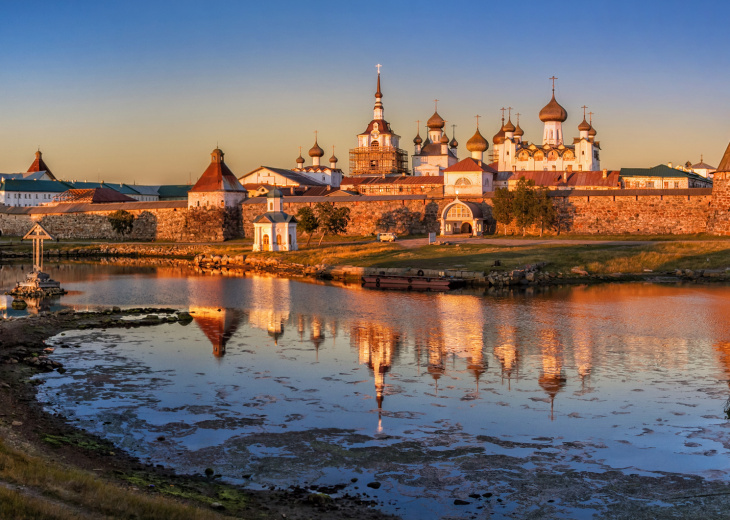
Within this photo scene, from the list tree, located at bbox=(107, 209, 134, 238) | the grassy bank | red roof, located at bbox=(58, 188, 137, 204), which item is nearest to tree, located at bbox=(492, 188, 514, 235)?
the grassy bank

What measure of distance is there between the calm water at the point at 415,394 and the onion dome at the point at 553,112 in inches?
2091

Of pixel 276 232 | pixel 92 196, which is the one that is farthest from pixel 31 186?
pixel 276 232

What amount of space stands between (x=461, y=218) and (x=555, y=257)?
46.6 feet

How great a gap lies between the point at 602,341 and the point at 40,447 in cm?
1181

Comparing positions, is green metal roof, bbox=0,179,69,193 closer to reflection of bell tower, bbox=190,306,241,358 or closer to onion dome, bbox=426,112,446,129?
onion dome, bbox=426,112,446,129

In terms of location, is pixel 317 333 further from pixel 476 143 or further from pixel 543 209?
pixel 476 143

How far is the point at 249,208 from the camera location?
54969 millimetres

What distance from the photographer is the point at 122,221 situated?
59219 millimetres

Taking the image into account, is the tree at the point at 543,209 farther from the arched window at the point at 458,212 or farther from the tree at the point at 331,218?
the tree at the point at 331,218

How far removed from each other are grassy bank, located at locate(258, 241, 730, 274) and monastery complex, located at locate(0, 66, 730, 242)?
747cm

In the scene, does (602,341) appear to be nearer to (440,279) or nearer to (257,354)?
(257,354)

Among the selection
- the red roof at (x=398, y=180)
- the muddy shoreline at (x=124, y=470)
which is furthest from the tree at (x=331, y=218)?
the muddy shoreline at (x=124, y=470)

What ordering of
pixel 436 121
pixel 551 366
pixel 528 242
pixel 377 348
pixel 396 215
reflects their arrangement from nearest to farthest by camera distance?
pixel 551 366 → pixel 377 348 → pixel 528 242 → pixel 396 215 → pixel 436 121

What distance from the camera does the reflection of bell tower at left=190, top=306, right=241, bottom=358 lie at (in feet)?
55.1
